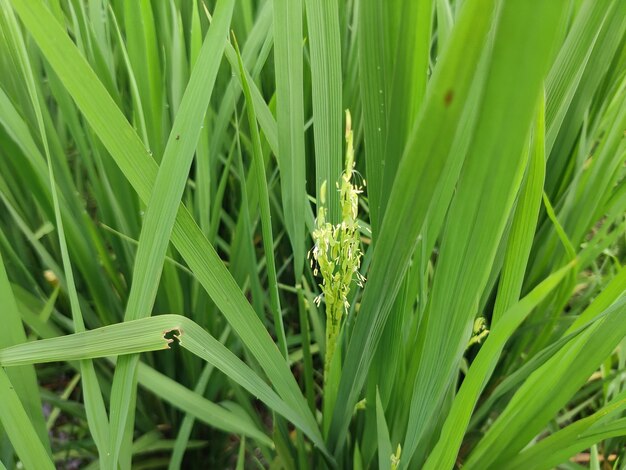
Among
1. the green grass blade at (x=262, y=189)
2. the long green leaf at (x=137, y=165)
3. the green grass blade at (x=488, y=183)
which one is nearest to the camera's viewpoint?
the green grass blade at (x=488, y=183)

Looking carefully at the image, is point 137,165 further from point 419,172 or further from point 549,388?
point 549,388

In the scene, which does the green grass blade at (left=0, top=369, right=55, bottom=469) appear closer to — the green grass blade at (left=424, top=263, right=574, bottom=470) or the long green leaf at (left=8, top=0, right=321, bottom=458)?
the long green leaf at (left=8, top=0, right=321, bottom=458)

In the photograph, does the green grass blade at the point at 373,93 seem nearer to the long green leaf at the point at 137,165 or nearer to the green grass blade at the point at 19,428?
the long green leaf at the point at 137,165

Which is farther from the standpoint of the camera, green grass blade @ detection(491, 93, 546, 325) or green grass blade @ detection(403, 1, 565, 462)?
green grass blade @ detection(491, 93, 546, 325)

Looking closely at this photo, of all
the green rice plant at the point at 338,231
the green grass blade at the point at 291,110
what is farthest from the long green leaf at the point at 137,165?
the green grass blade at the point at 291,110

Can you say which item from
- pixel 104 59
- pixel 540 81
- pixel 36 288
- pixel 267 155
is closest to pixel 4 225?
pixel 36 288

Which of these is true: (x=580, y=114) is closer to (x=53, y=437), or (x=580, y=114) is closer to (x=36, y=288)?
(x=36, y=288)

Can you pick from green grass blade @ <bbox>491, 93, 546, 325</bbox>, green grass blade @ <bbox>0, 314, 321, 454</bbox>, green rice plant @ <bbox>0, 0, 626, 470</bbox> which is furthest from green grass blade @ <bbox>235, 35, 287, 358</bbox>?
green grass blade @ <bbox>491, 93, 546, 325</bbox>

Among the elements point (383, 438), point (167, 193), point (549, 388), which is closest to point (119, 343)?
point (167, 193)
